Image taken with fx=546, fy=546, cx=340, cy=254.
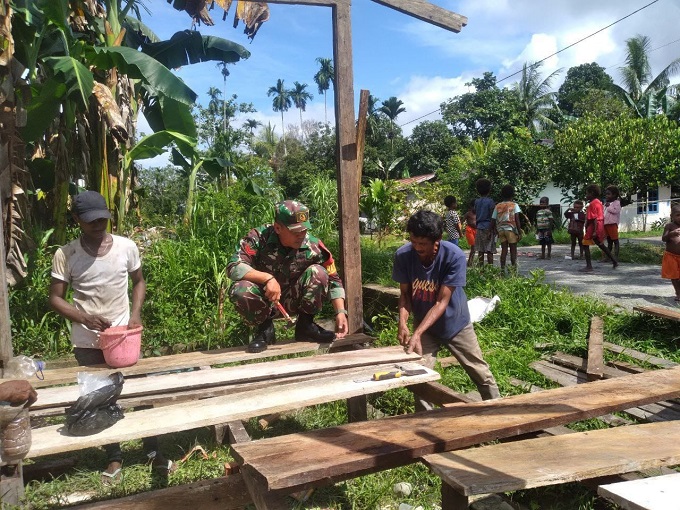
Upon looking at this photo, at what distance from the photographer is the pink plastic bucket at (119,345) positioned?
3.22 meters

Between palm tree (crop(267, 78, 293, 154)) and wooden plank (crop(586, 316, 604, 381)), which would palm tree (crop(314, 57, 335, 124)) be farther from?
wooden plank (crop(586, 316, 604, 381))

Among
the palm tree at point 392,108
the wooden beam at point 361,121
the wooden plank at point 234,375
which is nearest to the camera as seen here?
the wooden plank at point 234,375

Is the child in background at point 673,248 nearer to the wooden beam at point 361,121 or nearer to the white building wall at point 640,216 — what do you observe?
the wooden beam at point 361,121

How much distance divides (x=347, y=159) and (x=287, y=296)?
1.15 meters

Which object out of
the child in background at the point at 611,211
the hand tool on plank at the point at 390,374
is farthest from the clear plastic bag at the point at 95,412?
the child in background at the point at 611,211

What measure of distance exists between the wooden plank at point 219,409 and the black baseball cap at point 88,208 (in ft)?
4.00

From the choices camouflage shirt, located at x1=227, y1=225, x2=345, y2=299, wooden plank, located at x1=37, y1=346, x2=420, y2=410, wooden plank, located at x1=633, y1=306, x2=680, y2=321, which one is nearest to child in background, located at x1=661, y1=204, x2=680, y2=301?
wooden plank, located at x1=633, y1=306, x2=680, y2=321

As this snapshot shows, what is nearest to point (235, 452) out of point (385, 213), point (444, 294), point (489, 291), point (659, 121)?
point (444, 294)

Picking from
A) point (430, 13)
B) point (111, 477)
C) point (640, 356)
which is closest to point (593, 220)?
point (640, 356)

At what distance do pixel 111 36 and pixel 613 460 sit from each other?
7048mm

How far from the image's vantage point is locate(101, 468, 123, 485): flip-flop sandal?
3150 millimetres

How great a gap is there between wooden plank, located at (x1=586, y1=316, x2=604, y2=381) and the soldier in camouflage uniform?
6.33ft

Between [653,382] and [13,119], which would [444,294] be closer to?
Answer: [653,382]

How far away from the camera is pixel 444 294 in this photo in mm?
3416
